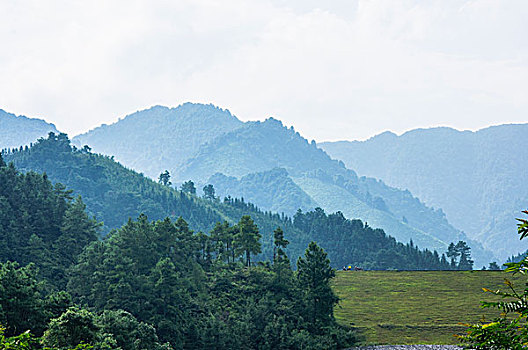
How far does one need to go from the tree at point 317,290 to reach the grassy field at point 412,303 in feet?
22.2

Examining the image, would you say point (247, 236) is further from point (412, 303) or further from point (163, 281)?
point (412, 303)

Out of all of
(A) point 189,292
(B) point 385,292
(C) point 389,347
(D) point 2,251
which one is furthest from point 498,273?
(D) point 2,251

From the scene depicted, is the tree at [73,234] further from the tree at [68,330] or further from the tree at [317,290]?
the tree at [68,330]

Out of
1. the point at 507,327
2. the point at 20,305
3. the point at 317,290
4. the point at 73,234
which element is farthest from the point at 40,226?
the point at 507,327

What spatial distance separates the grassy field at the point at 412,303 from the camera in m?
75.4

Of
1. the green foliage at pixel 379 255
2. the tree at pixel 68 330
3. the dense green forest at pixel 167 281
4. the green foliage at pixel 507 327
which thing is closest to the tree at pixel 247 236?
the dense green forest at pixel 167 281

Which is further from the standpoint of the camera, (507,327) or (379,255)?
(379,255)

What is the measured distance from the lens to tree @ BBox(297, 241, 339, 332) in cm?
7469

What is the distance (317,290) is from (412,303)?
77.4 feet

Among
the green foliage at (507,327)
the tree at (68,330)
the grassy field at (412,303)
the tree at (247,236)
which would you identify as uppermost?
the tree at (247,236)

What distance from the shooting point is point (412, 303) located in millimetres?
90312

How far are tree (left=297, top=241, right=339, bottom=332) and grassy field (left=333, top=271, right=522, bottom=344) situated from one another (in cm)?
676

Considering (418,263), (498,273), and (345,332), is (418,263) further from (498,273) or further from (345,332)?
(345,332)

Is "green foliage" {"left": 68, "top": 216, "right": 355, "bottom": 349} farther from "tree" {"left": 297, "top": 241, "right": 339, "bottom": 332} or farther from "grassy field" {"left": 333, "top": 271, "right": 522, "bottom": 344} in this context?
"grassy field" {"left": 333, "top": 271, "right": 522, "bottom": 344}
